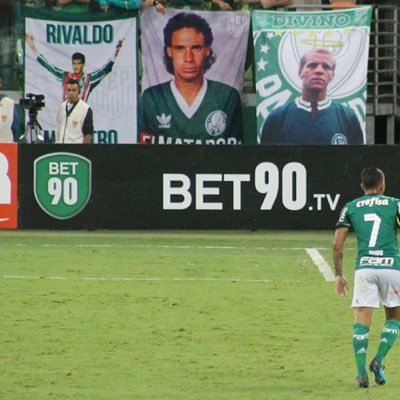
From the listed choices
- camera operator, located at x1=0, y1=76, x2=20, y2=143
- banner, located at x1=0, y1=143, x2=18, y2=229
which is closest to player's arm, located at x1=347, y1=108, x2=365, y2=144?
camera operator, located at x1=0, y1=76, x2=20, y2=143

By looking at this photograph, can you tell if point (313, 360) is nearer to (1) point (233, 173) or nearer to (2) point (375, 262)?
(2) point (375, 262)

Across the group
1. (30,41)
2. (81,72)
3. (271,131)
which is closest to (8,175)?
(81,72)

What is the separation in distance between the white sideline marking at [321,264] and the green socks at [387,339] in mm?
7346

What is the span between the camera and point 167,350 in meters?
13.7

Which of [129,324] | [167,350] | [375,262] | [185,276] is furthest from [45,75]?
[375,262]

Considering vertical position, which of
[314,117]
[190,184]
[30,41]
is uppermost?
[30,41]

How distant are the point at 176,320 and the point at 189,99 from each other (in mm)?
13716

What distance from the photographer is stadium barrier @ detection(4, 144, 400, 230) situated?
24.8 metres

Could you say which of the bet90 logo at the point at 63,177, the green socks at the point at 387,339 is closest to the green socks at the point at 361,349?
the green socks at the point at 387,339

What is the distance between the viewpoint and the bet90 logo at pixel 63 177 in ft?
81.3

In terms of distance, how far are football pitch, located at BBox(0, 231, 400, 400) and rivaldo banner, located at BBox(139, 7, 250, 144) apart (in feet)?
15.3

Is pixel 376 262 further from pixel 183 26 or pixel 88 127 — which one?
pixel 183 26

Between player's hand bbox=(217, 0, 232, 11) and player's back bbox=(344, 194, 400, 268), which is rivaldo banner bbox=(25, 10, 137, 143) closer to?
player's hand bbox=(217, 0, 232, 11)

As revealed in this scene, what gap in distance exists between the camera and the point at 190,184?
24.8 m
